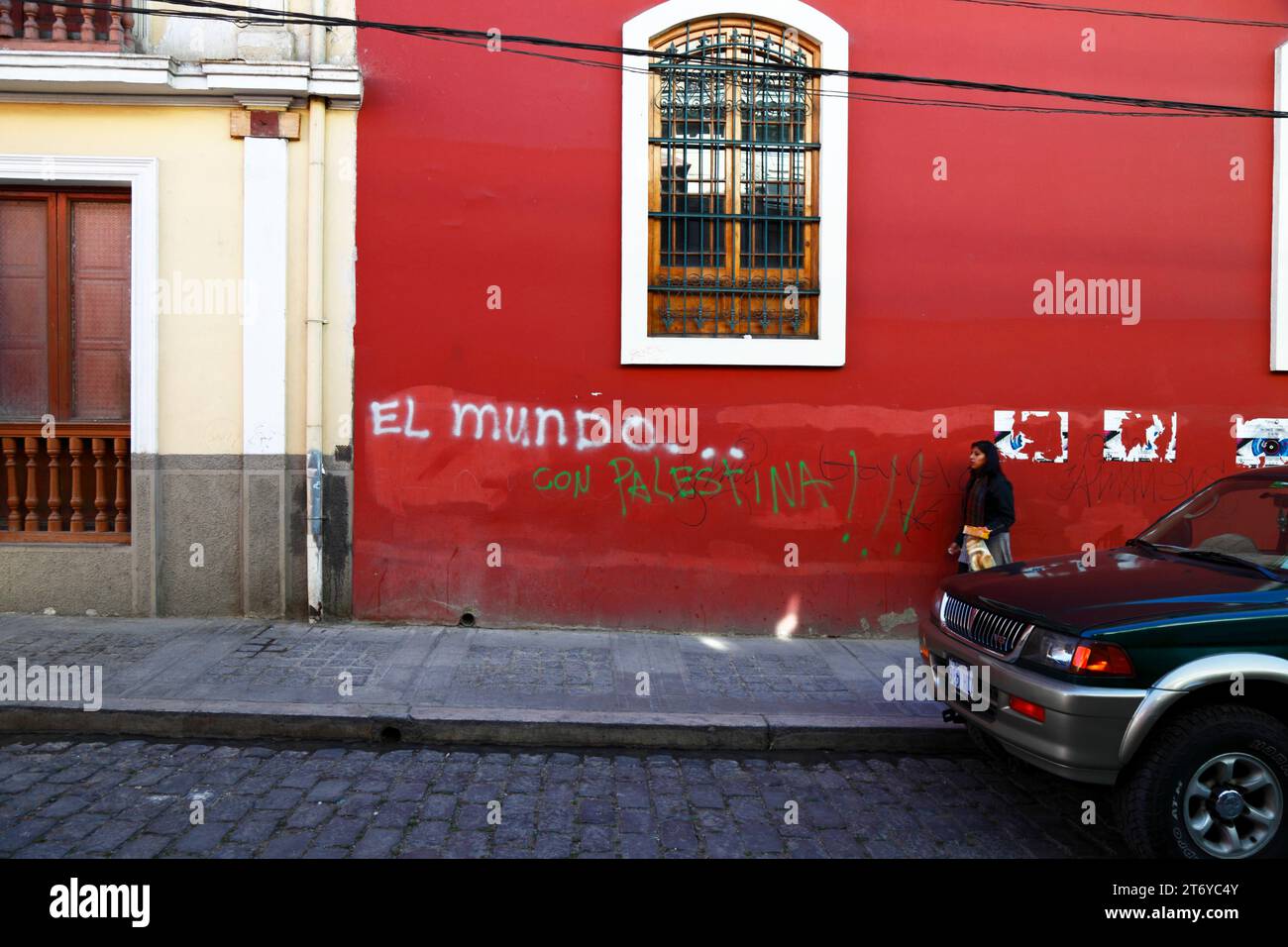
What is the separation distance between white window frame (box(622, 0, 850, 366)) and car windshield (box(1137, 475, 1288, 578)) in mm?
3239

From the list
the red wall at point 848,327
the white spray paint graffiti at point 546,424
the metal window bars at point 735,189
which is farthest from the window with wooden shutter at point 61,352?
the metal window bars at point 735,189

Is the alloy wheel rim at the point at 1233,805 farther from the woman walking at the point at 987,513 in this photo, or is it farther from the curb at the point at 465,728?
the woman walking at the point at 987,513

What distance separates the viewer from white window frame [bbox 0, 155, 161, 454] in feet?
24.3

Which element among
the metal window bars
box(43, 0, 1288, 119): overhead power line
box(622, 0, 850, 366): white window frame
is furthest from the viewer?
the metal window bars

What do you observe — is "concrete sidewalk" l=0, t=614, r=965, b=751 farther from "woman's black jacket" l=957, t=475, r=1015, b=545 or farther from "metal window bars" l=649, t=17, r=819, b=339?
"metal window bars" l=649, t=17, r=819, b=339

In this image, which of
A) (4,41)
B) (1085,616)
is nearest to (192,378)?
(4,41)

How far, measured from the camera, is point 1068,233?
7.82 meters

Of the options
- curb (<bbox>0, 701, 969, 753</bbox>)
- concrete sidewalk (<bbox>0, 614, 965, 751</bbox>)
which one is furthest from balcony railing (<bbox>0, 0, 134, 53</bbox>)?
curb (<bbox>0, 701, 969, 753</bbox>)

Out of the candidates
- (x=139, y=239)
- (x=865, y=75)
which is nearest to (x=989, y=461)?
(x=865, y=75)

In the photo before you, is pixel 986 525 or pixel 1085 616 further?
pixel 986 525

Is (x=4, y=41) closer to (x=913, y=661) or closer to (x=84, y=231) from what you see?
(x=84, y=231)

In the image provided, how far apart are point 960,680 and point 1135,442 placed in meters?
4.72

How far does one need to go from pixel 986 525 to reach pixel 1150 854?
155 inches

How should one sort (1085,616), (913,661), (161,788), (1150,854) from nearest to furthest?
(1150,854)
(1085,616)
(161,788)
(913,661)
